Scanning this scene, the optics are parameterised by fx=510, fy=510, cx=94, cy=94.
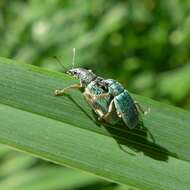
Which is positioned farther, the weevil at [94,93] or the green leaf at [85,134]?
the weevil at [94,93]

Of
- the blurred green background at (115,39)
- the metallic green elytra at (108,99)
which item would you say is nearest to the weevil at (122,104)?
the metallic green elytra at (108,99)

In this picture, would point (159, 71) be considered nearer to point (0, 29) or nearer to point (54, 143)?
point (0, 29)

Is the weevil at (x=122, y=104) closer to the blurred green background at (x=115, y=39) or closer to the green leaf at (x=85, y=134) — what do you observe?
the green leaf at (x=85, y=134)

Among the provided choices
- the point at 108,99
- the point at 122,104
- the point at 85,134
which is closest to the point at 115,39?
the point at 108,99

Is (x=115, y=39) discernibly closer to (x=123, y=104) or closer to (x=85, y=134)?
(x=123, y=104)

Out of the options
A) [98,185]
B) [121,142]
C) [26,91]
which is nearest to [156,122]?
[121,142]

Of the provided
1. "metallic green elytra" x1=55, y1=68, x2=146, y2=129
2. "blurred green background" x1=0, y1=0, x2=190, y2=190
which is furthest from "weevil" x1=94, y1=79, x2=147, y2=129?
"blurred green background" x1=0, y1=0, x2=190, y2=190
